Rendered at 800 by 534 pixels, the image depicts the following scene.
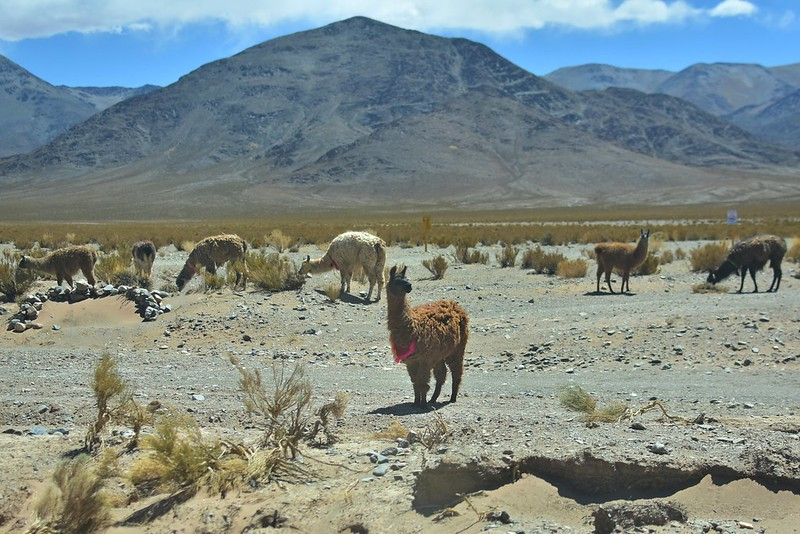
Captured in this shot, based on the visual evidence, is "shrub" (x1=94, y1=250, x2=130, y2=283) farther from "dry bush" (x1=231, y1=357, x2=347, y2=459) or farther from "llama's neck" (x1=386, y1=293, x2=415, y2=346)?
"dry bush" (x1=231, y1=357, x2=347, y2=459)

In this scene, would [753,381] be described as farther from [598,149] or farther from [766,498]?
[598,149]

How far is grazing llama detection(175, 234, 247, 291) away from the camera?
1941cm

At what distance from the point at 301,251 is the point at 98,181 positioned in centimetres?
12560

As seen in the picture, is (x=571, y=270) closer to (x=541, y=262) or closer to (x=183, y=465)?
(x=541, y=262)

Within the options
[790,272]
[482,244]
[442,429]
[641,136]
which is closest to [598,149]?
[641,136]

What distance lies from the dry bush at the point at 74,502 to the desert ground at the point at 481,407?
235 millimetres

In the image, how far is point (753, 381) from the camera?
420 inches

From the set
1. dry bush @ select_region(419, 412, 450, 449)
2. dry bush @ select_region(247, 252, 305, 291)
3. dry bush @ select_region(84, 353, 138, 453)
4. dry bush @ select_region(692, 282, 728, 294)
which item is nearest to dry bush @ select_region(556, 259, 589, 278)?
dry bush @ select_region(692, 282, 728, 294)

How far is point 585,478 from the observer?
597 cm

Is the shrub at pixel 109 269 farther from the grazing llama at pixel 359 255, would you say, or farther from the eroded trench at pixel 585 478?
the eroded trench at pixel 585 478

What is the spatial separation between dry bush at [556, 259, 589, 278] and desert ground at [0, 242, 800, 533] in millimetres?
2833

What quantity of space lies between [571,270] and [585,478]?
670 inches

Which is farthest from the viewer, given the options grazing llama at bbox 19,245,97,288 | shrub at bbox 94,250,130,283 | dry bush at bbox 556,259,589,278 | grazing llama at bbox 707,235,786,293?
dry bush at bbox 556,259,589,278

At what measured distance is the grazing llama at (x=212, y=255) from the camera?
19.4 m
